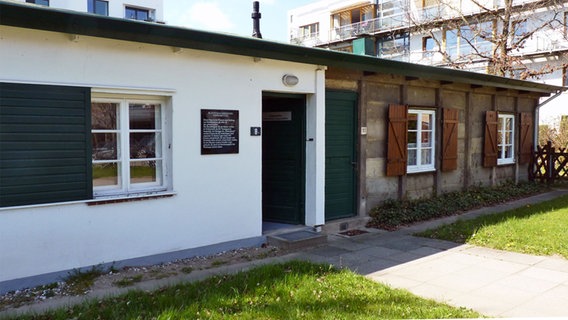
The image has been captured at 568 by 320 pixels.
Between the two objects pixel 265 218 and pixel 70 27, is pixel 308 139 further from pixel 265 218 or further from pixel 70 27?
pixel 70 27

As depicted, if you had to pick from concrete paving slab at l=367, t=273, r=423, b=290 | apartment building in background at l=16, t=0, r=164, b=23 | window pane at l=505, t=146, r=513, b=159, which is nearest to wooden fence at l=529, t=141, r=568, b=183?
window pane at l=505, t=146, r=513, b=159

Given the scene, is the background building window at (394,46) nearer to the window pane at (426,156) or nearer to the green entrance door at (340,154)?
the window pane at (426,156)

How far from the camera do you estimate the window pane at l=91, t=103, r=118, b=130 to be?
5.49 metres

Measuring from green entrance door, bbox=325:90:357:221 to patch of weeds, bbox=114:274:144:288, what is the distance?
3793 millimetres

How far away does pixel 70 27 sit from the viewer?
4.77 m

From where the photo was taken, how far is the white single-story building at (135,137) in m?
4.79

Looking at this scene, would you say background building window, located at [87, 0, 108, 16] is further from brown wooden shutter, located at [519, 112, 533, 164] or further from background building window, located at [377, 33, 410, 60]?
A: brown wooden shutter, located at [519, 112, 533, 164]

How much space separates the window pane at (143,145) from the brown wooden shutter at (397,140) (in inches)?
185

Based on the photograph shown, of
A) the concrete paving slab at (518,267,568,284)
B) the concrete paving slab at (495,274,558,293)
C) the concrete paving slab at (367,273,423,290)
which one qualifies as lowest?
the concrete paving slab at (367,273,423,290)

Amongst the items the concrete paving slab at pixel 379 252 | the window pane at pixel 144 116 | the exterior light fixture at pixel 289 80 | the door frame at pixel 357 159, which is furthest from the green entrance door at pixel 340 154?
the window pane at pixel 144 116

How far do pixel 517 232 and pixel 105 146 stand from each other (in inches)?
251

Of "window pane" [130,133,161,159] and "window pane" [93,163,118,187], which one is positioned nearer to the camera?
"window pane" [93,163,118,187]

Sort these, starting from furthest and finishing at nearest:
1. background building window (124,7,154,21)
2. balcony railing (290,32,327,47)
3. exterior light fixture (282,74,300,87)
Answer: balcony railing (290,32,327,47) < background building window (124,7,154,21) < exterior light fixture (282,74,300,87)

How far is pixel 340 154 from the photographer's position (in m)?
8.26
